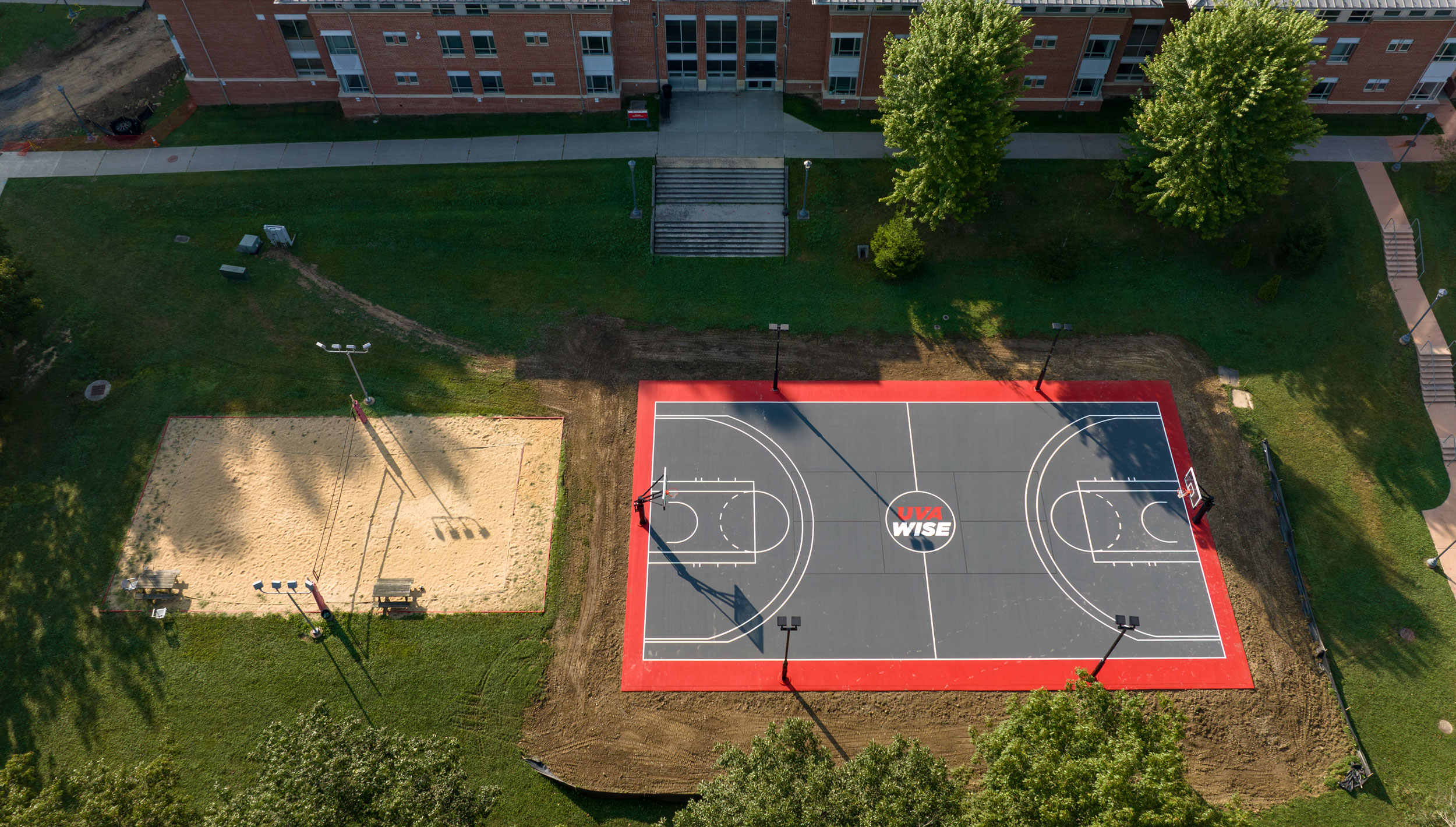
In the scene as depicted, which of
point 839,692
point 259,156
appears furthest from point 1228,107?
point 259,156

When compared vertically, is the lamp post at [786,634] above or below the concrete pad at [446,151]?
below

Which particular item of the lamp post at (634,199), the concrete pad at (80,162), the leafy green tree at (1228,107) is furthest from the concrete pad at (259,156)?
the leafy green tree at (1228,107)

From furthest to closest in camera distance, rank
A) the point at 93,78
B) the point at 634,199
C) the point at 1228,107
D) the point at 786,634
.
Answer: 1. the point at 93,78
2. the point at 634,199
3. the point at 1228,107
4. the point at 786,634

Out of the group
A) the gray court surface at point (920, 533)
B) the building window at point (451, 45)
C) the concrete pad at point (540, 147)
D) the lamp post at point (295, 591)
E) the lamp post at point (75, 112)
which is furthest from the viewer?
the lamp post at point (75, 112)

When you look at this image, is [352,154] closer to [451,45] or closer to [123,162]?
[451,45]

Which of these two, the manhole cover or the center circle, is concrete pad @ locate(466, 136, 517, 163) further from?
the center circle

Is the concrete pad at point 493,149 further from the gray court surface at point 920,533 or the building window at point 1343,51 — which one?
the building window at point 1343,51

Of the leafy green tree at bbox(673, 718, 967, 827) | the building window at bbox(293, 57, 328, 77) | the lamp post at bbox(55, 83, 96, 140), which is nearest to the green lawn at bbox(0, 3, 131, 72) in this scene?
the lamp post at bbox(55, 83, 96, 140)
